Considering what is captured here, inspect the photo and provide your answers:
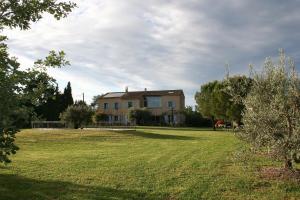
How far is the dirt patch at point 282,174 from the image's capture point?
12938mm

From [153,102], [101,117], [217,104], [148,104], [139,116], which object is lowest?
[139,116]

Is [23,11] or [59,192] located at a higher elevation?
[23,11]

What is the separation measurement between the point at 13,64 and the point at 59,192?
552 centimetres

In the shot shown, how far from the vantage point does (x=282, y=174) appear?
13367 millimetres

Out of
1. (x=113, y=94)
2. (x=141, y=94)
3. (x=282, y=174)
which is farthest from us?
(x=113, y=94)

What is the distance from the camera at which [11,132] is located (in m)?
6.81

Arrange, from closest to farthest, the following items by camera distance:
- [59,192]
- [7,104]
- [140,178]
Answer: [7,104], [59,192], [140,178]

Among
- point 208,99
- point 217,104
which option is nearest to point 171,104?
point 208,99

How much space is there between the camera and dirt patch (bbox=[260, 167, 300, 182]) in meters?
12.9

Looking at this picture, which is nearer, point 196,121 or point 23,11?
point 23,11

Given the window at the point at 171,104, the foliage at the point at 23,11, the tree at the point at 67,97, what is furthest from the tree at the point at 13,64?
the window at the point at 171,104

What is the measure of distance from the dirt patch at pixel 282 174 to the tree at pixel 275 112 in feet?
1.18

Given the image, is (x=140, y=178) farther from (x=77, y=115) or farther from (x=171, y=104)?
(x=171, y=104)

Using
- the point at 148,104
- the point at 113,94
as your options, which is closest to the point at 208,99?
the point at 148,104
